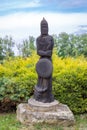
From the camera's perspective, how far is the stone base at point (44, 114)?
646 centimetres

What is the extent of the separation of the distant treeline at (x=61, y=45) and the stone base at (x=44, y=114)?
461cm

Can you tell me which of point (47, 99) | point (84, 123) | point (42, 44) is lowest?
point (84, 123)

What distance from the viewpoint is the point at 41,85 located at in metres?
6.92

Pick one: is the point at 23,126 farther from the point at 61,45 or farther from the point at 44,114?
the point at 61,45

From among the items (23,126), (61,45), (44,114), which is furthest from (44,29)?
(61,45)

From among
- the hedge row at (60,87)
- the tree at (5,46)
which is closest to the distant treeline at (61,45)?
the tree at (5,46)

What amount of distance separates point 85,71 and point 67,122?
5.58 feet

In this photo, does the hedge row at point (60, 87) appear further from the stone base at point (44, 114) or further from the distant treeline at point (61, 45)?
the distant treeline at point (61, 45)

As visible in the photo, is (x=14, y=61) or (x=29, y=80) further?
(x=14, y=61)

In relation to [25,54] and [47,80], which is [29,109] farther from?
[25,54]

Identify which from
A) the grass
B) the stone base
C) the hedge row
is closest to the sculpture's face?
the hedge row

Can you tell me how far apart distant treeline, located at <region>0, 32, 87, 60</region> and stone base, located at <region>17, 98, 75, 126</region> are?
4.61 metres

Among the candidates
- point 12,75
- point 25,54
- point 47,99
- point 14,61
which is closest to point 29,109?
point 47,99

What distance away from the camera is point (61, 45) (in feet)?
39.5
